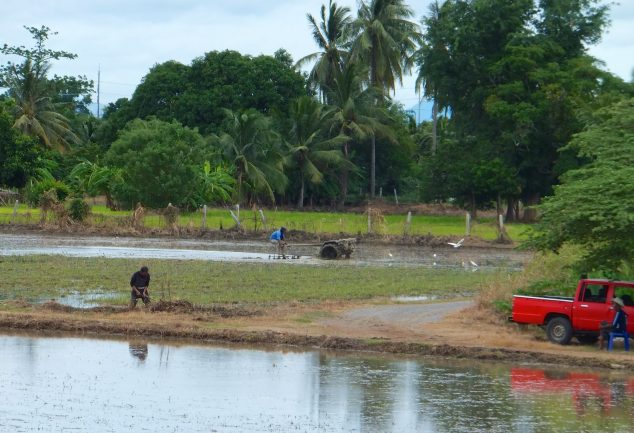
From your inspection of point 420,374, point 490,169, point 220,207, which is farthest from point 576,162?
point 420,374

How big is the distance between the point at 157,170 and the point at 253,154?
36.3 ft

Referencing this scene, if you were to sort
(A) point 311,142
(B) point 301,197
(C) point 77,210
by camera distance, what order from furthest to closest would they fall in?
1. (B) point 301,197
2. (A) point 311,142
3. (C) point 77,210

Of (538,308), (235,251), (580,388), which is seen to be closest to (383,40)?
(235,251)

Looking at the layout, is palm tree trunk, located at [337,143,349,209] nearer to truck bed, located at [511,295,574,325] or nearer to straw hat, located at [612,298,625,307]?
truck bed, located at [511,295,574,325]

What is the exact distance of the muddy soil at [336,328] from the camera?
21297mm

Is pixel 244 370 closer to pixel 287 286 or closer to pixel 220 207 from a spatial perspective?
pixel 287 286

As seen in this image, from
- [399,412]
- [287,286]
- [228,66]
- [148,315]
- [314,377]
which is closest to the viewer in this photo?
[399,412]

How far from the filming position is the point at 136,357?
66.2 ft

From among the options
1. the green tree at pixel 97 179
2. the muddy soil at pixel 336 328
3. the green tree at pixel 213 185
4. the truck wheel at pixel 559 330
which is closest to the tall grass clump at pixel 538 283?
the muddy soil at pixel 336 328

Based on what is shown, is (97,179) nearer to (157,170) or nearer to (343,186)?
(157,170)

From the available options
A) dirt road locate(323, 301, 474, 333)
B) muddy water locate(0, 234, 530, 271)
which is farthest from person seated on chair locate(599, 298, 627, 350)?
muddy water locate(0, 234, 530, 271)

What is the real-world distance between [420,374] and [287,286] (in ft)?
44.6

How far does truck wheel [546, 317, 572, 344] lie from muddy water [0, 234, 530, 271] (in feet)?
61.0

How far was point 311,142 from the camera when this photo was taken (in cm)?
7919
